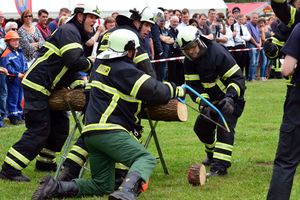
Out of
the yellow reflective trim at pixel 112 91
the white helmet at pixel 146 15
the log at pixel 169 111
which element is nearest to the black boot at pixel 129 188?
the yellow reflective trim at pixel 112 91

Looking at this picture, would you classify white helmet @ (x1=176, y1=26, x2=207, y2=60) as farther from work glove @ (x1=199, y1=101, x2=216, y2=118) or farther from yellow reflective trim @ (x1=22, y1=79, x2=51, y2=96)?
yellow reflective trim @ (x1=22, y1=79, x2=51, y2=96)

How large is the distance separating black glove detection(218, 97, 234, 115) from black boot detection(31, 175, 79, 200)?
1944 millimetres

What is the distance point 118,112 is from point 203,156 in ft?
9.97

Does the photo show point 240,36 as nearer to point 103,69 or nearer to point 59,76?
point 59,76

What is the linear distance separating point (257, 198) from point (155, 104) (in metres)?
1.51

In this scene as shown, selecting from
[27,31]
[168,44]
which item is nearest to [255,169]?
[27,31]

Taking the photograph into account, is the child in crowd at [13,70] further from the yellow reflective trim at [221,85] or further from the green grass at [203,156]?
the yellow reflective trim at [221,85]

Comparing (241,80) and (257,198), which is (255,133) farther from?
(257,198)

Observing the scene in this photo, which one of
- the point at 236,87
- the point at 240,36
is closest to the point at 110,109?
the point at 236,87

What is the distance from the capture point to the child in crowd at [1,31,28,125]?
12.2 meters

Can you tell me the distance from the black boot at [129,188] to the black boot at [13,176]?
2086mm

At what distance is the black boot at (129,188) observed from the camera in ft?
19.7

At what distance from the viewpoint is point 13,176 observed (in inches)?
310

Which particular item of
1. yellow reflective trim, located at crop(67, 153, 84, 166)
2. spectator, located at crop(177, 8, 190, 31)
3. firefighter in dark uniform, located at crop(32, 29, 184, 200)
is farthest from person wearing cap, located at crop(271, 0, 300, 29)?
spectator, located at crop(177, 8, 190, 31)
